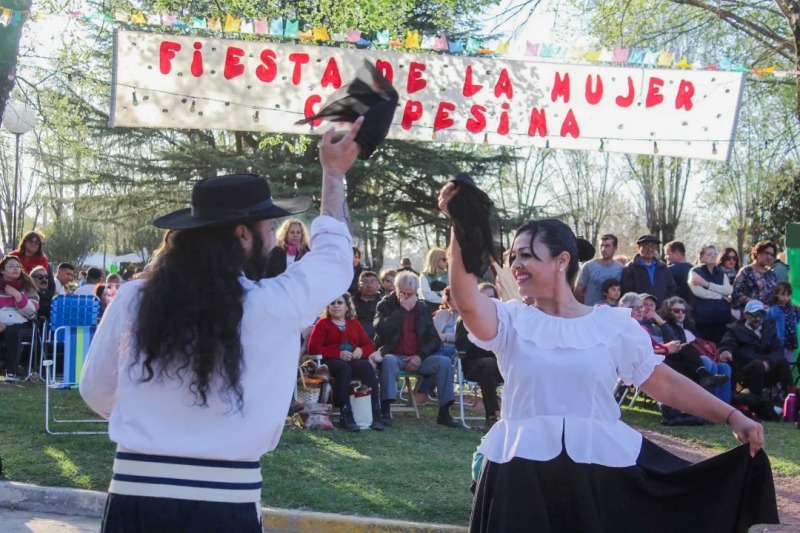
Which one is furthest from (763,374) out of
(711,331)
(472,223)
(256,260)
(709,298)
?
(256,260)

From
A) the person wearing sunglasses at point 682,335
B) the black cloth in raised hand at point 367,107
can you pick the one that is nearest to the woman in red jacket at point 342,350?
the person wearing sunglasses at point 682,335

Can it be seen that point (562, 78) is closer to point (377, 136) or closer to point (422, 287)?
point (422, 287)

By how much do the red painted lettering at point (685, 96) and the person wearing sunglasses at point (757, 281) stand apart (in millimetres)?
2819

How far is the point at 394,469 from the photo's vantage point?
7875 millimetres

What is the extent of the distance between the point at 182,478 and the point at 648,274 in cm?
1036

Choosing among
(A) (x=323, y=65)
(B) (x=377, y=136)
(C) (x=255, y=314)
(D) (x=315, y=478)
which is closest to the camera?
(C) (x=255, y=314)

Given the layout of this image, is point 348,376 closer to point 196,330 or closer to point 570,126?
point 570,126

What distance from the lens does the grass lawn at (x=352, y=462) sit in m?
6.82

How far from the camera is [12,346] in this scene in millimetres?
12930

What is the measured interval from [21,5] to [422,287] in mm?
6045

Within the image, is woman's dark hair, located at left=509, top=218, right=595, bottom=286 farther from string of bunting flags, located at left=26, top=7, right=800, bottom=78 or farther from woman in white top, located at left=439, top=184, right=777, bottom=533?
string of bunting flags, located at left=26, top=7, right=800, bottom=78

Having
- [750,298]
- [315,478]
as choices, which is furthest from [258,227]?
[750,298]

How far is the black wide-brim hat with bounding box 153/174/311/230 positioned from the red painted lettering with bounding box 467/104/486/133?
805 cm

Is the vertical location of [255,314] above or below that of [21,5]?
below
